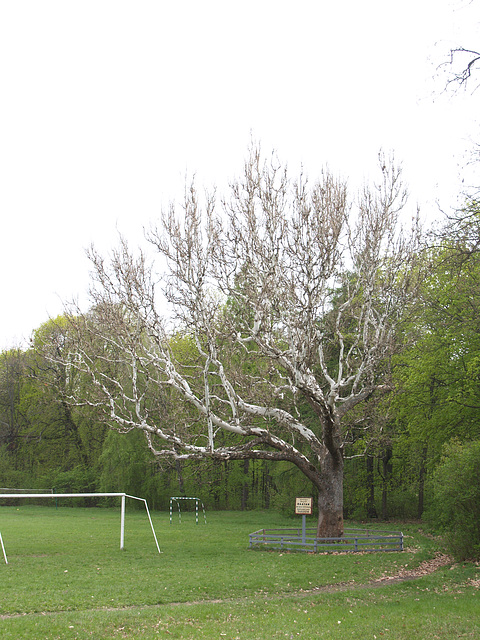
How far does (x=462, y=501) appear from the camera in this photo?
47.4ft

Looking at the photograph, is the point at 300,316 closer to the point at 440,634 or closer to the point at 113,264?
the point at 113,264

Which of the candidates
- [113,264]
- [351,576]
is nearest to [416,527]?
[351,576]

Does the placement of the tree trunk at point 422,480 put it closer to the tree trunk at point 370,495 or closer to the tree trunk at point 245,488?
the tree trunk at point 370,495

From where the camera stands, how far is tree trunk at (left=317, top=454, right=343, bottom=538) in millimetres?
18406

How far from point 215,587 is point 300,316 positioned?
8.34 metres

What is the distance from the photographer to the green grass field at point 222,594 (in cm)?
863

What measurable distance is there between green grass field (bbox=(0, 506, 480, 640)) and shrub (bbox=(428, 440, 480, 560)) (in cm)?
58

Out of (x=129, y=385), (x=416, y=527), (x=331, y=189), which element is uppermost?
(x=331, y=189)

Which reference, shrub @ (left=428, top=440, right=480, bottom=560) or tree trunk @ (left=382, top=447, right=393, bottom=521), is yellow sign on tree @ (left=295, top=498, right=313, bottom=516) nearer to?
shrub @ (left=428, top=440, right=480, bottom=560)

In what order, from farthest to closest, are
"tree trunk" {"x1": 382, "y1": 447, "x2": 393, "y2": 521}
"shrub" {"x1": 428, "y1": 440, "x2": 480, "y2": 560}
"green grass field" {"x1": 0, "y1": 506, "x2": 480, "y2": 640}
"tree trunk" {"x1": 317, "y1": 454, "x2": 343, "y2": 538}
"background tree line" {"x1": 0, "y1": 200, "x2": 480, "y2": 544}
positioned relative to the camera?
"tree trunk" {"x1": 382, "y1": 447, "x2": 393, "y2": 521}
"tree trunk" {"x1": 317, "y1": 454, "x2": 343, "y2": 538}
"background tree line" {"x1": 0, "y1": 200, "x2": 480, "y2": 544}
"shrub" {"x1": 428, "y1": 440, "x2": 480, "y2": 560}
"green grass field" {"x1": 0, "y1": 506, "x2": 480, "y2": 640}

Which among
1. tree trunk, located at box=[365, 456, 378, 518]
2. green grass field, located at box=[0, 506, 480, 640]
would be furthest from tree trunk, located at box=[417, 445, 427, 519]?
green grass field, located at box=[0, 506, 480, 640]

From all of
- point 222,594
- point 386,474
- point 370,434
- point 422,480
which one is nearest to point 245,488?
point 386,474

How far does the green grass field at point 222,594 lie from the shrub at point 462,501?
579mm

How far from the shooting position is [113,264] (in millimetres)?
18969
